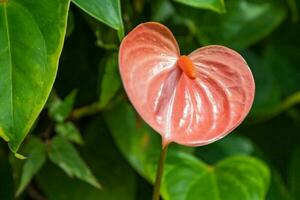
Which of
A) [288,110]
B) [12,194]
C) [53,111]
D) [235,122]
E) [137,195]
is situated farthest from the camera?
[288,110]

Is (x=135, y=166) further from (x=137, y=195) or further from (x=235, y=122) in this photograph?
(x=235, y=122)

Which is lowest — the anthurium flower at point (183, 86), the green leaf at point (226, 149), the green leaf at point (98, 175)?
the green leaf at point (226, 149)

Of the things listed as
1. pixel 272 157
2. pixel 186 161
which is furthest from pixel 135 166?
pixel 272 157

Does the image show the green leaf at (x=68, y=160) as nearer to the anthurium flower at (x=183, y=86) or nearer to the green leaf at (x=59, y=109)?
the green leaf at (x=59, y=109)

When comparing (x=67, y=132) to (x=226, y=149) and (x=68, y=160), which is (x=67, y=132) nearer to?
(x=68, y=160)

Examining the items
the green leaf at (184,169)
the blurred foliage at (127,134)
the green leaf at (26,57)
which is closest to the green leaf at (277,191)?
the blurred foliage at (127,134)

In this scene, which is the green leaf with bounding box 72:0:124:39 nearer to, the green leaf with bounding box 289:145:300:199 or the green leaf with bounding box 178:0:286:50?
the green leaf with bounding box 178:0:286:50

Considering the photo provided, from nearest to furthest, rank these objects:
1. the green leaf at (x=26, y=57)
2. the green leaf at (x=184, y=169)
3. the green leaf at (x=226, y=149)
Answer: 1. the green leaf at (x=26, y=57)
2. the green leaf at (x=184, y=169)
3. the green leaf at (x=226, y=149)

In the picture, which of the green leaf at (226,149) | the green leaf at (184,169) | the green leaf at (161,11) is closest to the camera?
Answer: the green leaf at (184,169)
